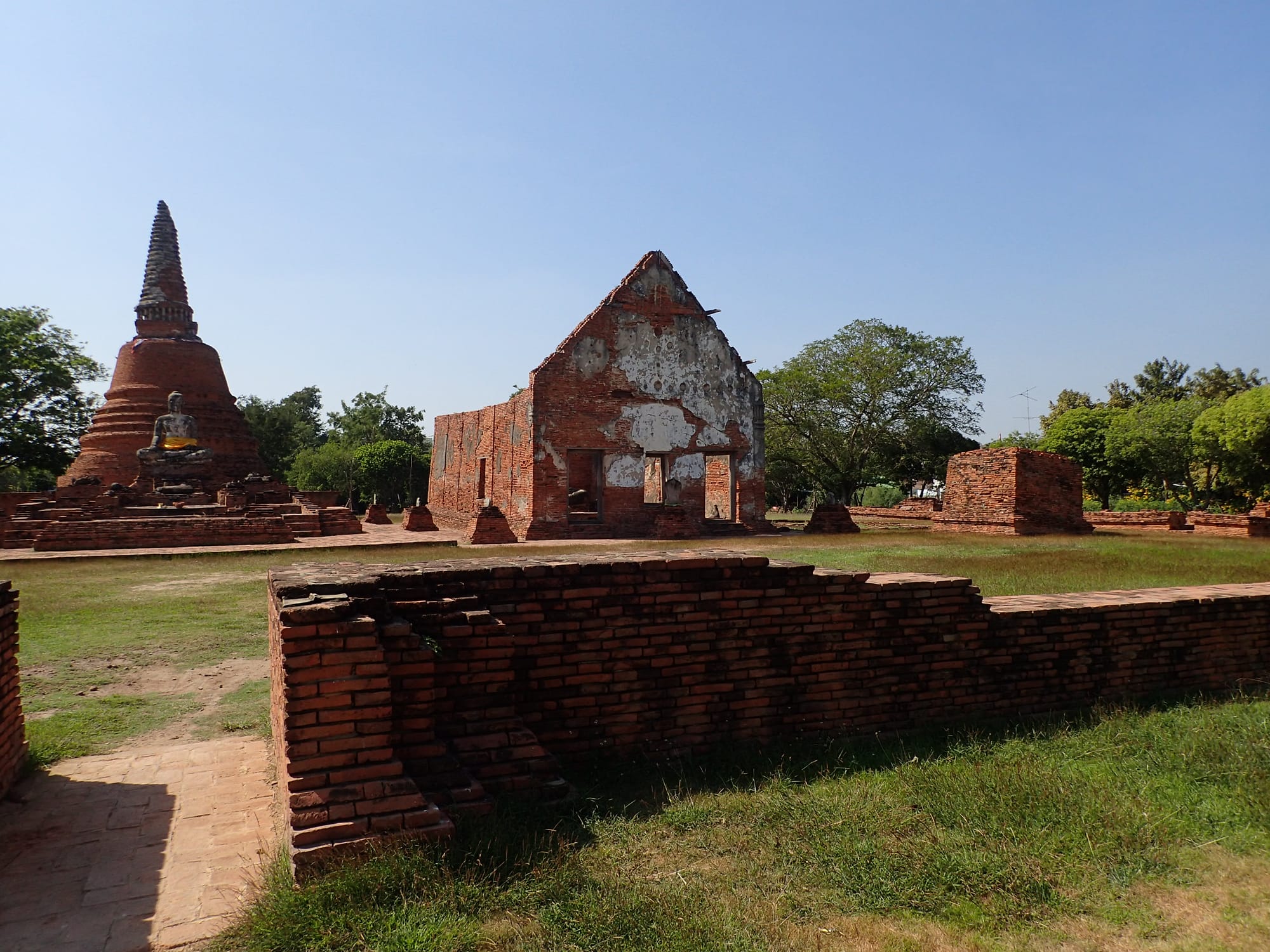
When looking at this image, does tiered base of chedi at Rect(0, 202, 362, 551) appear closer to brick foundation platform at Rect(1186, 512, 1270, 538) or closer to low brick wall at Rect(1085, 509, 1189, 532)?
low brick wall at Rect(1085, 509, 1189, 532)

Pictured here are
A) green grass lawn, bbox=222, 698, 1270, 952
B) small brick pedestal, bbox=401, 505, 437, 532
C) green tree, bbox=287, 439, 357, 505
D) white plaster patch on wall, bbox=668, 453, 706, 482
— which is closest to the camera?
green grass lawn, bbox=222, 698, 1270, 952

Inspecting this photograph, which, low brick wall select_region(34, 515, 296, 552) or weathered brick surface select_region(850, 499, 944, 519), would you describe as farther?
weathered brick surface select_region(850, 499, 944, 519)

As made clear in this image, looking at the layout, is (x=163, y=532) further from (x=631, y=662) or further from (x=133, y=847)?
(x=631, y=662)

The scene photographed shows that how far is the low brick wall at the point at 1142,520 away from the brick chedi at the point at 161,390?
2504 cm

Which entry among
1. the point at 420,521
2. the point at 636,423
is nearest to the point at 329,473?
the point at 420,521

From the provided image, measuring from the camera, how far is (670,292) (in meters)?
19.5

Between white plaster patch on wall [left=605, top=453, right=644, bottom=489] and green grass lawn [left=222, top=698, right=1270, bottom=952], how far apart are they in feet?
50.0

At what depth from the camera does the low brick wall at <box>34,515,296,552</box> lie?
1429 centimetres

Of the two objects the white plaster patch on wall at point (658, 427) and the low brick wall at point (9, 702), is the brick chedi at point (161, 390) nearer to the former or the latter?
the white plaster patch on wall at point (658, 427)

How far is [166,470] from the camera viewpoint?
21.8 meters

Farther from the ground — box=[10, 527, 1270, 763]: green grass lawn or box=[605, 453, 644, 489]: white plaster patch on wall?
box=[605, 453, 644, 489]: white plaster patch on wall

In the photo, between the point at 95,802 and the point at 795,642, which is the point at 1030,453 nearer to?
the point at 795,642

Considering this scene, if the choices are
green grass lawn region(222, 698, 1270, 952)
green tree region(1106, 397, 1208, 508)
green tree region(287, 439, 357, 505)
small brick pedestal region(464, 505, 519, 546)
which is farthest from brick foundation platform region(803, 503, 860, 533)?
green tree region(287, 439, 357, 505)

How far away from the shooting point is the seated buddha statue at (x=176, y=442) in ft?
71.7
